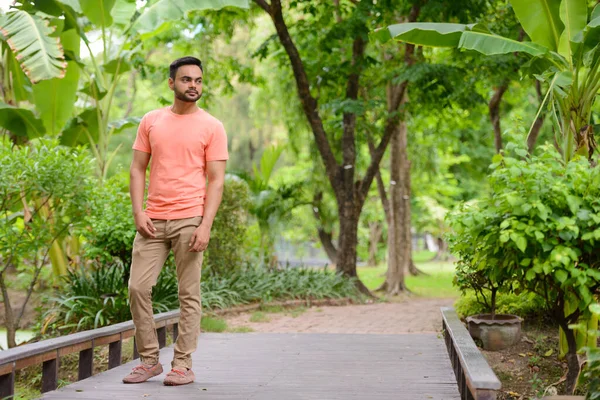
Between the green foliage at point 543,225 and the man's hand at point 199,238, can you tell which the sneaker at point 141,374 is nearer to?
the man's hand at point 199,238

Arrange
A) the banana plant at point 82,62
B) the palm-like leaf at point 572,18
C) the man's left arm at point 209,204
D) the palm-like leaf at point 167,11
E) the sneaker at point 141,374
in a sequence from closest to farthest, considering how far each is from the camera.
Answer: the man's left arm at point 209,204 < the sneaker at point 141,374 < the palm-like leaf at point 572,18 < the banana plant at point 82,62 < the palm-like leaf at point 167,11

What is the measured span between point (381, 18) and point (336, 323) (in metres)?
5.52

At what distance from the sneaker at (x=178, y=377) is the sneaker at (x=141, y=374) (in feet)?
0.61

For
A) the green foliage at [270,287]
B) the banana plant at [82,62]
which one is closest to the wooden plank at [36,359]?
the banana plant at [82,62]

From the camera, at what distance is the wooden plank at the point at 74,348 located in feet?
15.7

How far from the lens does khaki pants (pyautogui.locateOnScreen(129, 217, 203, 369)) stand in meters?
4.71

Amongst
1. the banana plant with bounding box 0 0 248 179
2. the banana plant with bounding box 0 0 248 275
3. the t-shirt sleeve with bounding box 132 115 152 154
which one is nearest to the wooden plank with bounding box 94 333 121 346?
the t-shirt sleeve with bounding box 132 115 152 154

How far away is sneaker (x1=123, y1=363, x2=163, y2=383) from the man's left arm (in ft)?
2.94

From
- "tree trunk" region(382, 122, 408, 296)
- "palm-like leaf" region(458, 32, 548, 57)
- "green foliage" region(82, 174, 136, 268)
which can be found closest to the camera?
"palm-like leaf" region(458, 32, 548, 57)

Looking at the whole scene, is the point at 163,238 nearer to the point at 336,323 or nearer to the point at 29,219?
the point at 29,219

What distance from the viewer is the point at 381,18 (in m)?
12.5

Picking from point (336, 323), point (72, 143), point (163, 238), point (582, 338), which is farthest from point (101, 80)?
point (582, 338)

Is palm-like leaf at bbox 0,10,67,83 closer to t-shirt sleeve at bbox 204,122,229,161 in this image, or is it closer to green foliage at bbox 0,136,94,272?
green foliage at bbox 0,136,94,272

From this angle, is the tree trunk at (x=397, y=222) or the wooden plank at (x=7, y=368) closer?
the wooden plank at (x=7, y=368)
